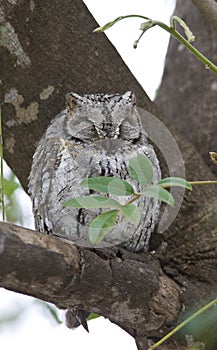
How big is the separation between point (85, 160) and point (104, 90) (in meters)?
0.26

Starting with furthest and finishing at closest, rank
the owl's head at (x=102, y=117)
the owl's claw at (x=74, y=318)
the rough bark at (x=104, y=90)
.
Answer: the owl's head at (x=102, y=117) → the owl's claw at (x=74, y=318) → the rough bark at (x=104, y=90)

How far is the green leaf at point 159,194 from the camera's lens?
1212 millimetres

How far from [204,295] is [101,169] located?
18.0 inches

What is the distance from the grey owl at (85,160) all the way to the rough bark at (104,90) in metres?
0.06

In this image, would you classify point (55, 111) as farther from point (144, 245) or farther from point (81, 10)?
point (144, 245)

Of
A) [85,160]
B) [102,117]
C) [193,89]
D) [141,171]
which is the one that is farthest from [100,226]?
[193,89]

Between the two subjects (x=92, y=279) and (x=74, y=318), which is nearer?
(x=92, y=279)

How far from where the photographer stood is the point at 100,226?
47.6 inches

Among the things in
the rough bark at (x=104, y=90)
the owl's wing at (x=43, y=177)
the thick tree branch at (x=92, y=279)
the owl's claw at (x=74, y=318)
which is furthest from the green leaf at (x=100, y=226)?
the owl's wing at (x=43, y=177)

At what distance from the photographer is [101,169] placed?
78.2 inches

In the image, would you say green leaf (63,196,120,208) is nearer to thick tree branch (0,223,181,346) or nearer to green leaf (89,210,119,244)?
green leaf (89,210,119,244)

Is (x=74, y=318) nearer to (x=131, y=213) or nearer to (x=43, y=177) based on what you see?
(x=43, y=177)

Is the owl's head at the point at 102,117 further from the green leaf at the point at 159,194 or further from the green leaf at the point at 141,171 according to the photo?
the green leaf at the point at 159,194

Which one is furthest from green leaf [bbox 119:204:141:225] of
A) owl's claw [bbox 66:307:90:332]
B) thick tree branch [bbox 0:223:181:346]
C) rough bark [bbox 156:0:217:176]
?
rough bark [bbox 156:0:217:176]
